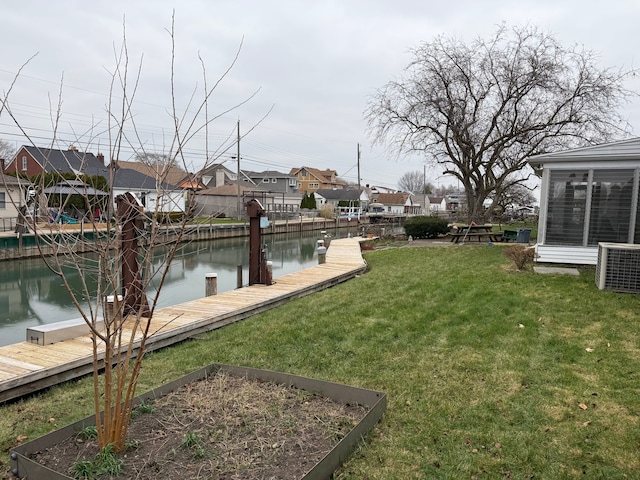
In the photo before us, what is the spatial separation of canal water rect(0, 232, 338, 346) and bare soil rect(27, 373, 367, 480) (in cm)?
177

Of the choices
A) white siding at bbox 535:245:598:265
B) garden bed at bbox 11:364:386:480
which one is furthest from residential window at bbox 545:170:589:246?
garden bed at bbox 11:364:386:480

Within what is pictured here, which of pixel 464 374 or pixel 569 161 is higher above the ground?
pixel 569 161

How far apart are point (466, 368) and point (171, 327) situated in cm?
360

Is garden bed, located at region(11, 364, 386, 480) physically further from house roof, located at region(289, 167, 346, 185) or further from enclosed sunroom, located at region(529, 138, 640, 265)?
house roof, located at region(289, 167, 346, 185)

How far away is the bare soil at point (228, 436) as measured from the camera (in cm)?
267

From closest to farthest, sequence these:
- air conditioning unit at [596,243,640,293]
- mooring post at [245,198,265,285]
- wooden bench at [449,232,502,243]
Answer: air conditioning unit at [596,243,640,293] → mooring post at [245,198,265,285] → wooden bench at [449,232,502,243]

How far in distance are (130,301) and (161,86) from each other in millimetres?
4059

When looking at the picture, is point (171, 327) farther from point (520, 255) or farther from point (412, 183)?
point (412, 183)

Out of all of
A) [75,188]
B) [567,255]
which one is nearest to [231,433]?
[75,188]

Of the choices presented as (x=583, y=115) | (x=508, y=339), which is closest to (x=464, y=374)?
(x=508, y=339)

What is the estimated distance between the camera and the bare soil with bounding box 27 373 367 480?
267cm

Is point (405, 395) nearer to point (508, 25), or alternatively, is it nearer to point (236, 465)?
point (236, 465)

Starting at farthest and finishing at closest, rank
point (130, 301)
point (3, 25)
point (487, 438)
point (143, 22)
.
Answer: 1. point (130, 301)
2. point (3, 25)
3. point (143, 22)
4. point (487, 438)

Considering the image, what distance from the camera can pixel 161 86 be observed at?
3148 mm
